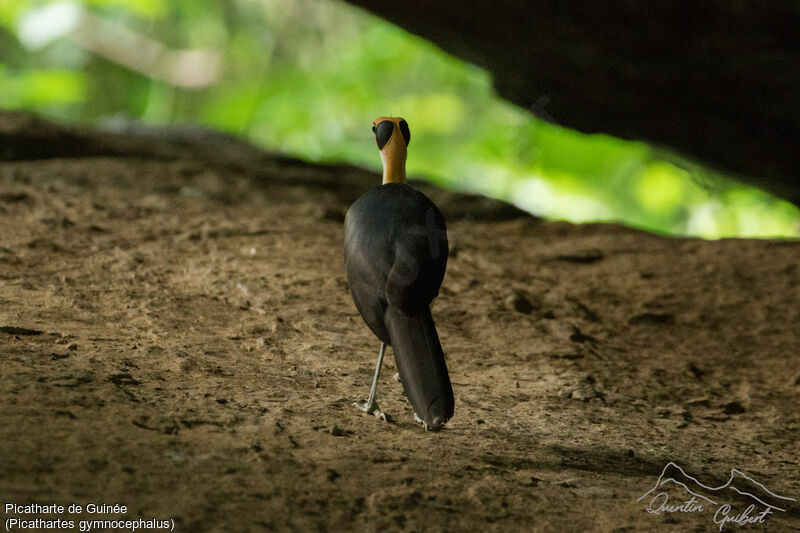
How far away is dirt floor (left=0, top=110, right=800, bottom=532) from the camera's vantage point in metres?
1.96

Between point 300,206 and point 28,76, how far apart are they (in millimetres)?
5869

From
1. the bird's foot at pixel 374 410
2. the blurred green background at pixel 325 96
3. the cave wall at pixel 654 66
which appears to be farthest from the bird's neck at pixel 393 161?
the blurred green background at pixel 325 96

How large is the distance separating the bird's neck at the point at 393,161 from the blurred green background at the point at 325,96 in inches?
153

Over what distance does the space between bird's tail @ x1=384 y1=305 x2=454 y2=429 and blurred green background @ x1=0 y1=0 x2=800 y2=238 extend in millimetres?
4173

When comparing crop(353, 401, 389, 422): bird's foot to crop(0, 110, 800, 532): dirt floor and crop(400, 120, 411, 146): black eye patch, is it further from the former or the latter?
crop(400, 120, 411, 146): black eye patch

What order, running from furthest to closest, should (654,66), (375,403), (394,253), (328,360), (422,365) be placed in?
(654,66)
(328,360)
(375,403)
(394,253)
(422,365)

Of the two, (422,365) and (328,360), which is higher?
(422,365)

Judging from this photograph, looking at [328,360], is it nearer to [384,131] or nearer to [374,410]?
[374,410]

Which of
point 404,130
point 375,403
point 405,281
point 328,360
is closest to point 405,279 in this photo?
point 405,281

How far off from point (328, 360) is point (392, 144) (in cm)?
91

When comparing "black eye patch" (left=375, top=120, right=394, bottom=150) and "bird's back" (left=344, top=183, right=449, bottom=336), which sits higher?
"black eye patch" (left=375, top=120, right=394, bottom=150)

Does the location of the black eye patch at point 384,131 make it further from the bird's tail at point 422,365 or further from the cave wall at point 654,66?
the cave wall at point 654,66

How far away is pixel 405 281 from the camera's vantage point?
91.1 inches

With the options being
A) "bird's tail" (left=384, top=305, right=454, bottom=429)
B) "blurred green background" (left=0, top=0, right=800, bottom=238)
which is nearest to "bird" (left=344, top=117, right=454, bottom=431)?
"bird's tail" (left=384, top=305, right=454, bottom=429)
